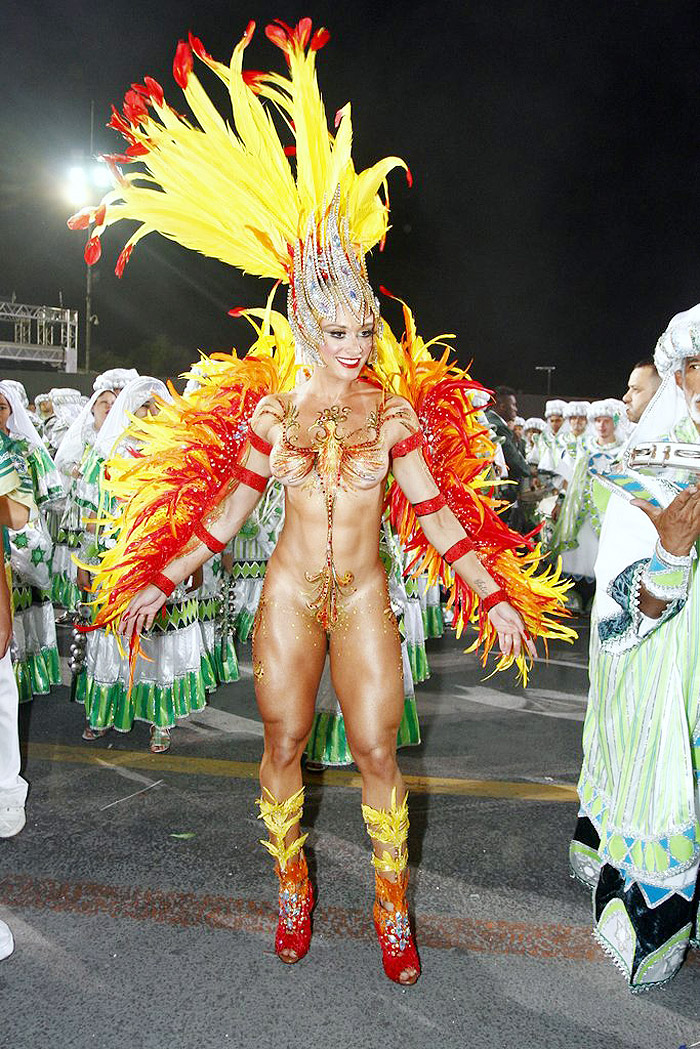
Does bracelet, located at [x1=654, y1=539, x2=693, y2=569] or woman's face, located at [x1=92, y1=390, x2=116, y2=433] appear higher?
woman's face, located at [x1=92, y1=390, x2=116, y2=433]

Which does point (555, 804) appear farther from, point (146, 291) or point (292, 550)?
point (146, 291)

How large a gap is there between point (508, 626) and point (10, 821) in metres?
2.36

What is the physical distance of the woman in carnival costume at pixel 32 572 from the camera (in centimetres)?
478

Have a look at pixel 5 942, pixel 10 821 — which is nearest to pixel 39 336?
pixel 10 821

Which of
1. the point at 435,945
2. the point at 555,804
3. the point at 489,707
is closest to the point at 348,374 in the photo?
the point at 435,945

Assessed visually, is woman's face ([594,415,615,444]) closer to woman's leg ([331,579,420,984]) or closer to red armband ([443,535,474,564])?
red armband ([443,535,474,564])

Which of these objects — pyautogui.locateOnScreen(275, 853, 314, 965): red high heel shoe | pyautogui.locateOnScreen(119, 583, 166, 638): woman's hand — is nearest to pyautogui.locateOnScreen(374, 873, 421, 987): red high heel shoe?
pyautogui.locateOnScreen(275, 853, 314, 965): red high heel shoe

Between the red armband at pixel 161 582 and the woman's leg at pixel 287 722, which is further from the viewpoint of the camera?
the red armband at pixel 161 582

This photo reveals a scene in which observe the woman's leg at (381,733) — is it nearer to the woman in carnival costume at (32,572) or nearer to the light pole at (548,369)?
the woman in carnival costume at (32,572)

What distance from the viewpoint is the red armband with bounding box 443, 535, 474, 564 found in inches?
105

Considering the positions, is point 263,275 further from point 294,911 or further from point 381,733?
point 294,911

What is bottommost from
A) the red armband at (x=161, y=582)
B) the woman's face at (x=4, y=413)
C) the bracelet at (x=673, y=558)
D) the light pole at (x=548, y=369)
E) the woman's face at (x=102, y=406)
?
the red armband at (x=161, y=582)

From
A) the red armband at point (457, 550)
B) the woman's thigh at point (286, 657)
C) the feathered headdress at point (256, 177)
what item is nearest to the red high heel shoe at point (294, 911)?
the woman's thigh at point (286, 657)

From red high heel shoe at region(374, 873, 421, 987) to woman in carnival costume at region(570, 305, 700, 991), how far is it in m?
0.68
